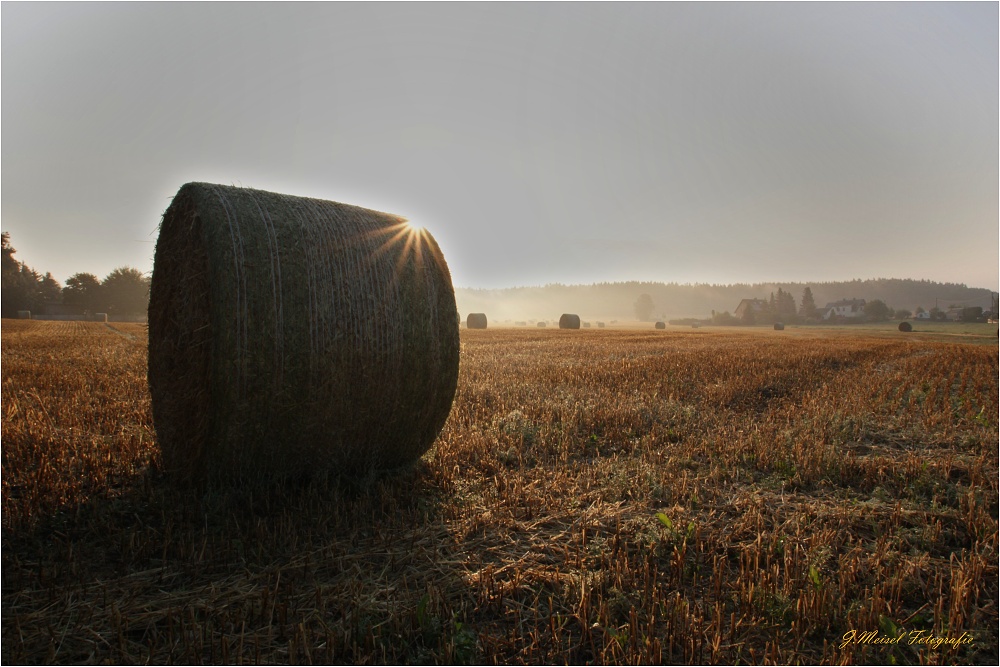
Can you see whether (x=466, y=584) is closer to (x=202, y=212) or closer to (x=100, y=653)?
(x=100, y=653)

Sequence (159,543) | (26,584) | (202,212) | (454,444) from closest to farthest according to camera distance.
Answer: (26,584), (159,543), (202,212), (454,444)

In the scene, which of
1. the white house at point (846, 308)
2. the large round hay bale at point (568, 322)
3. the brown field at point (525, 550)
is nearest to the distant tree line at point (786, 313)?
the white house at point (846, 308)

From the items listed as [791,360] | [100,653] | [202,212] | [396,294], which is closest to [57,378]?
[202,212]

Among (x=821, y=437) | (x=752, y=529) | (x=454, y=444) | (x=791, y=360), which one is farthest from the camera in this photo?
(x=791, y=360)

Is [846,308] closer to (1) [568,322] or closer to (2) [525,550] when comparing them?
(1) [568,322]

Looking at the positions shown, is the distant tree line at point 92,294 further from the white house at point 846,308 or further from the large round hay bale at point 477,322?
the white house at point 846,308

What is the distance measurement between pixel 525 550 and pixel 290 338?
231 cm

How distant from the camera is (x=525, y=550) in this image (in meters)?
3.49

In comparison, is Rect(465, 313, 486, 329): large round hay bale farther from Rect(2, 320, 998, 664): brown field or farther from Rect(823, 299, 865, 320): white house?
Rect(823, 299, 865, 320): white house

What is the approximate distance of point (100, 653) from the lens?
8.12 feet

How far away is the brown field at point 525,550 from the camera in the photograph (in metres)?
2.56

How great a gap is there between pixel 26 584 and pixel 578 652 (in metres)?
2.99

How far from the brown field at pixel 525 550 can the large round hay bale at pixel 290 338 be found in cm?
37

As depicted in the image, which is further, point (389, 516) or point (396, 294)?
point (396, 294)
